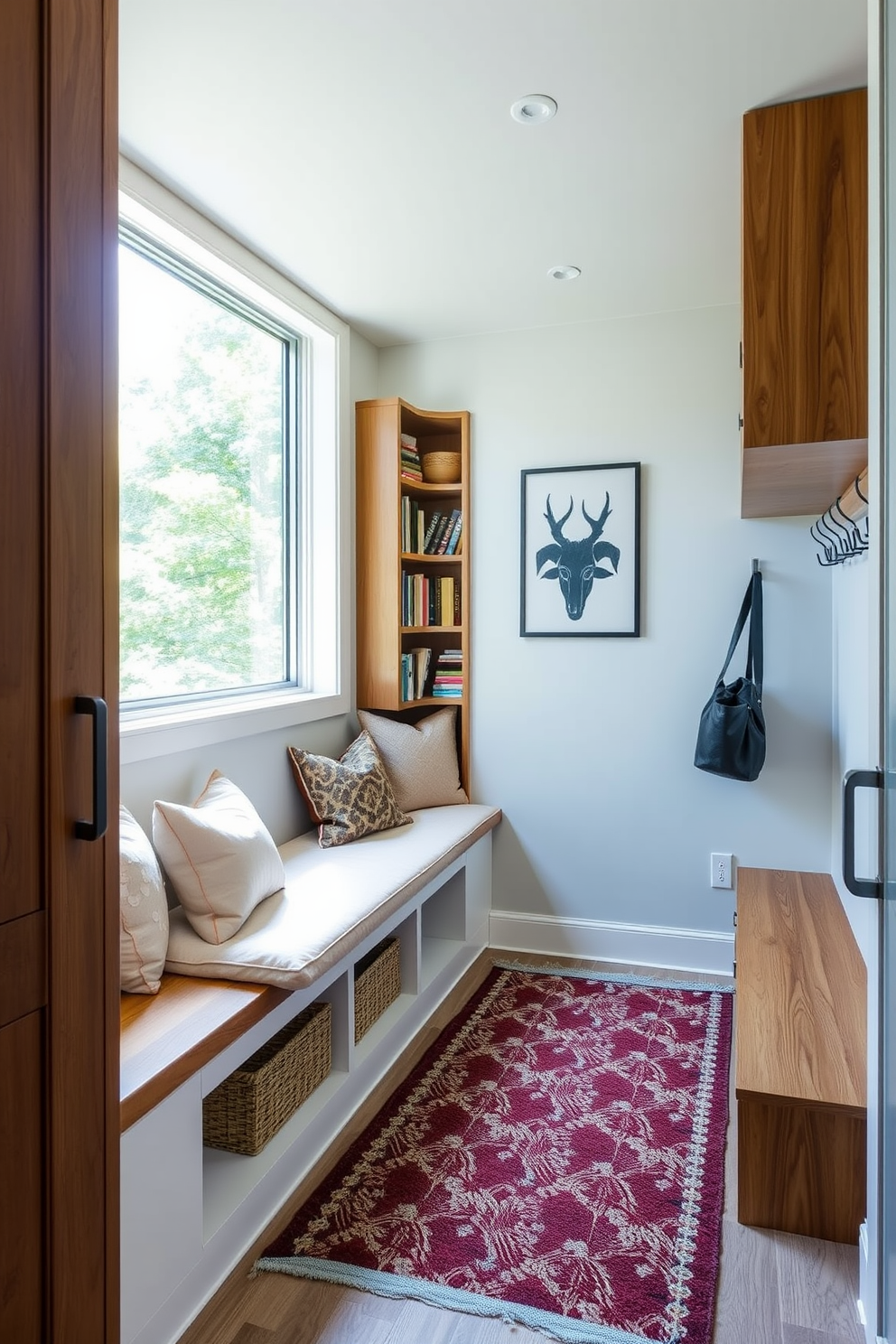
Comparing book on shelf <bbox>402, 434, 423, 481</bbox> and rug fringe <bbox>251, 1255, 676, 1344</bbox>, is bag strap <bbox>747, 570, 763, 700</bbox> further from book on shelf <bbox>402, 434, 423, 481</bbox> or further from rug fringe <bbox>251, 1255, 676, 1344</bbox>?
rug fringe <bbox>251, 1255, 676, 1344</bbox>

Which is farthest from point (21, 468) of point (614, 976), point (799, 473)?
point (614, 976)

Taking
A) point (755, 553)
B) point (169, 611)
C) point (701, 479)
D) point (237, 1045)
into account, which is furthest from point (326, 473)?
point (237, 1045)

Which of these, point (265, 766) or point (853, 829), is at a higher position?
point (853, 829)

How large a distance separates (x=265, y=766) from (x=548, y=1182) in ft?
4.94

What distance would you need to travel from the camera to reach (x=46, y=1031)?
1137mm

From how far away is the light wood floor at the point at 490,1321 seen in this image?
1.58m

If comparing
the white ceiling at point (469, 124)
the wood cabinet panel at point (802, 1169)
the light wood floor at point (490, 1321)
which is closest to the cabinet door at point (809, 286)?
the white ceiling at point (469, 124)

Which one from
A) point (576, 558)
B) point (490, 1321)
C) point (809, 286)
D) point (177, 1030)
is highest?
point (809, 286)

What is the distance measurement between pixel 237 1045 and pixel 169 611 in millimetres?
1271

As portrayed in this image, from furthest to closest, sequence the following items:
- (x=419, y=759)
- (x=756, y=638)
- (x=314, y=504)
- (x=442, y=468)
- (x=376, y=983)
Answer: (x=442, y=468) → (x=419, y=759) → (x=314, y=504) → (x=756, y=638) → (x=376, y=983)

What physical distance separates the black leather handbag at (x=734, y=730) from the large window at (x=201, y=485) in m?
1.56

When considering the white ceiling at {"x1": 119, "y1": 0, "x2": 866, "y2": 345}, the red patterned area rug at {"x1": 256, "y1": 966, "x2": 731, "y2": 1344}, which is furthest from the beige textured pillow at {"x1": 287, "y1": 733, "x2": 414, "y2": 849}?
the white ceiling at {"x1": 119, "y1": 0, "x2": 866, "y2": 345}

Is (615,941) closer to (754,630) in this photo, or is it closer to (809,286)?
(754,630)

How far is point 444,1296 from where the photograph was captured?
1.67m
